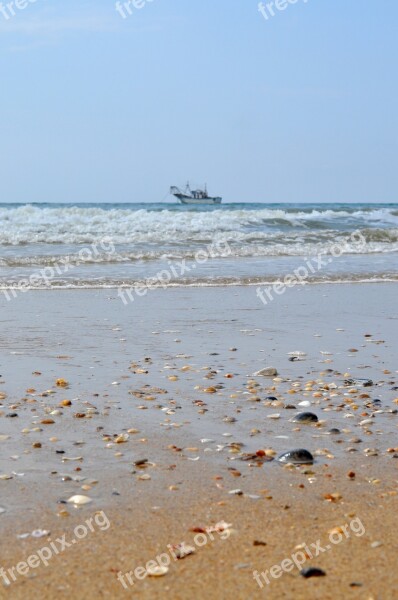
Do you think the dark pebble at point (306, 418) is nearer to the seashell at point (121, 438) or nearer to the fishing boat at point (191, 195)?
the seashell at point (121, 438)

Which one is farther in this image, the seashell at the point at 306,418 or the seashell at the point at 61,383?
the seashell at the point at 61,383

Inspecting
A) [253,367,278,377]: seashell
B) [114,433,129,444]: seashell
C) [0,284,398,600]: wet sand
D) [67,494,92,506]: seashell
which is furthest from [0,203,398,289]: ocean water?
[67,494,92,506]: seashell

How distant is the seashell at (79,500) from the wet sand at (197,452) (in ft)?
0.12

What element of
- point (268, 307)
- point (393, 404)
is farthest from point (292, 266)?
point (393, 404)

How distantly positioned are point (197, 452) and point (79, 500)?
890 millimetres

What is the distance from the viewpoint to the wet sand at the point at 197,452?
2799mm

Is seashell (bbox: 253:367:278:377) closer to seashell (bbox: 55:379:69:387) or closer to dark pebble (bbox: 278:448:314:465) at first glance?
seashell (bbox: 55:379:69:387)

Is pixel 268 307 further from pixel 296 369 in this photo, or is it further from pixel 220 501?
pixel 220 501

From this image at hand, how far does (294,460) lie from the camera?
3990mm

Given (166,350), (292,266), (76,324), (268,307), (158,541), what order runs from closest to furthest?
(158,541) < (166,350) < (76,324) < (268,307) < (292,266)

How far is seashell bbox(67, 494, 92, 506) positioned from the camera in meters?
3.41

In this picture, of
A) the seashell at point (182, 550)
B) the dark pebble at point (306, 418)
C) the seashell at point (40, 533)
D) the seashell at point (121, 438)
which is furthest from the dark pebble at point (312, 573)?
the dark pebble at point (306, 418)

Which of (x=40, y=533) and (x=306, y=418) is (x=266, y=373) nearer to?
(x=306, y=418)

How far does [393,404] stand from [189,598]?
296 centimetres
